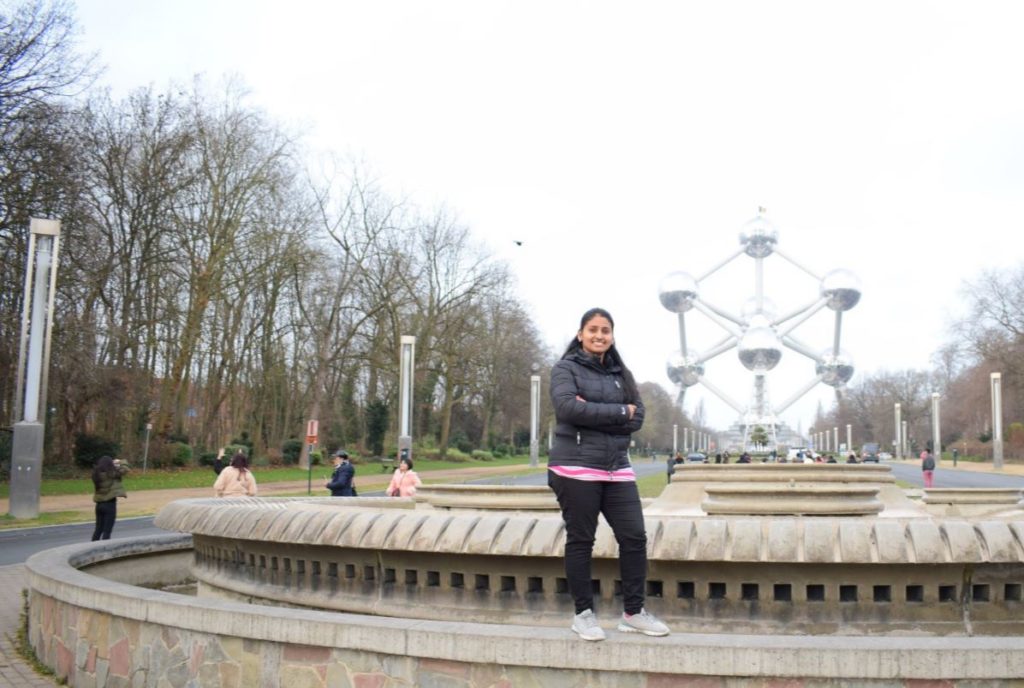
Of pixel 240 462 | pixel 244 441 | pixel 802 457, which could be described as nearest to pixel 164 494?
pixel 244 441

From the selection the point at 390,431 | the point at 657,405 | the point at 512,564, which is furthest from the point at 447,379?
the point at 657,405

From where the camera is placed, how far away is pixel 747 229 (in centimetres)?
10219

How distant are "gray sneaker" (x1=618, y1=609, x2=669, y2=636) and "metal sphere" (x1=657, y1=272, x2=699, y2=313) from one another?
97.0m

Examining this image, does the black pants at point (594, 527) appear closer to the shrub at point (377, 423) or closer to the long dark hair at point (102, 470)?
the long dark hair at point (102, 470)

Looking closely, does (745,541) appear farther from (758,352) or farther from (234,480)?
(758,352)

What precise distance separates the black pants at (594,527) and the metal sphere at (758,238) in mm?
100578

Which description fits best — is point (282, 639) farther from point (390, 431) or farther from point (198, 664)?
point (390, 431)

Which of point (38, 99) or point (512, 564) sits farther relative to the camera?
point (38, 99)

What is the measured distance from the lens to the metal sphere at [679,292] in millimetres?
100250

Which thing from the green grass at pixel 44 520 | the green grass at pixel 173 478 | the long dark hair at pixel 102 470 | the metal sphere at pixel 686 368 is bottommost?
the green grass at pixel 44 520

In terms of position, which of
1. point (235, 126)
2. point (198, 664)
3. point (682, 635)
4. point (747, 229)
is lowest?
point (198, 664)

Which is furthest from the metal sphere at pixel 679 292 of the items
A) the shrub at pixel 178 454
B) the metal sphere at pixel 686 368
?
the shrub at pixel 178 454

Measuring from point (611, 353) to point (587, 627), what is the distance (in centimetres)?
125

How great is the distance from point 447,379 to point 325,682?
51.5 m
